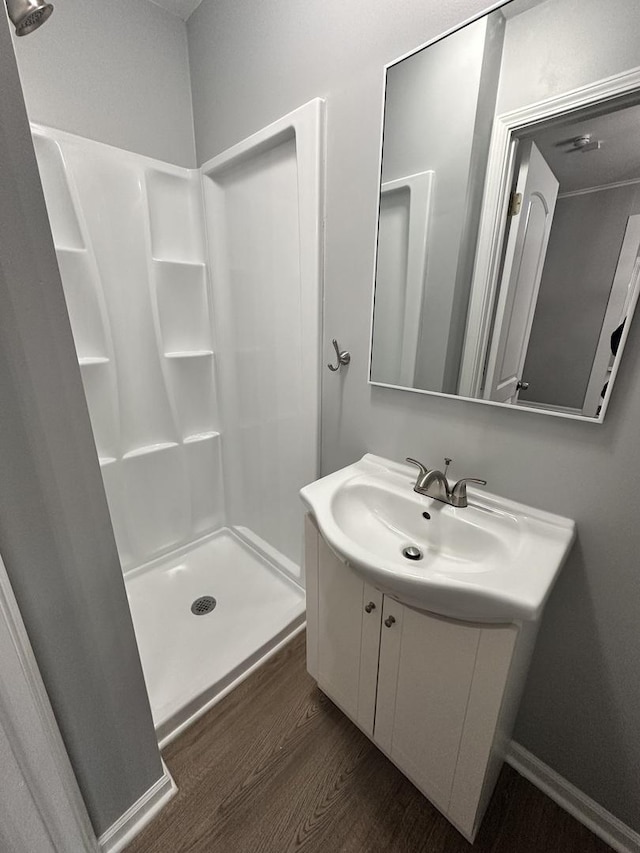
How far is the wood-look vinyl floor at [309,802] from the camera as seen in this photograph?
940 mm

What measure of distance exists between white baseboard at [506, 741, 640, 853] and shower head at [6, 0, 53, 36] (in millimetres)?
2161

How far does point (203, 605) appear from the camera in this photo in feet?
5.50

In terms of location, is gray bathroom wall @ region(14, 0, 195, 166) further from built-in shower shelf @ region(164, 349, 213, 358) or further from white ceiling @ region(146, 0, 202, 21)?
built-in shower shelf @ region(164, 349, 213, 358)

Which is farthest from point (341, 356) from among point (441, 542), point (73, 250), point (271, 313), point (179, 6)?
point (179, 6)

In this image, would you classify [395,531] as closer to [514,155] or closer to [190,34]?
[514,155]

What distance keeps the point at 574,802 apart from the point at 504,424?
111 cm

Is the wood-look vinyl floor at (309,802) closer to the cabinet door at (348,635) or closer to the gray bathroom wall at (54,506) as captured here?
the cabinet door at (348,635)

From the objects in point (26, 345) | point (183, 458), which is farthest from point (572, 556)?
point (183, 458)

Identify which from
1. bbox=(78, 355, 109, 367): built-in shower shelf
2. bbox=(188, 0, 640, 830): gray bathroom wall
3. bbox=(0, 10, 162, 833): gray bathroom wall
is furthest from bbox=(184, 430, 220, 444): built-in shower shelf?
bbox=(0, 10, 162, 833): gray bathroom wall

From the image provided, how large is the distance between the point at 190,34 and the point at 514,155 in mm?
1615

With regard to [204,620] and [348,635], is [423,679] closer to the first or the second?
[348,635]

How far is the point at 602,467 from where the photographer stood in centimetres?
80

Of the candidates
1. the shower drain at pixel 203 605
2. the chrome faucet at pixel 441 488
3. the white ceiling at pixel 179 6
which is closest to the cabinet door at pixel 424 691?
the chrome faucet at pixel 441 488

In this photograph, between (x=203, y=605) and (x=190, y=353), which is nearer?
(x=203, y=605)
